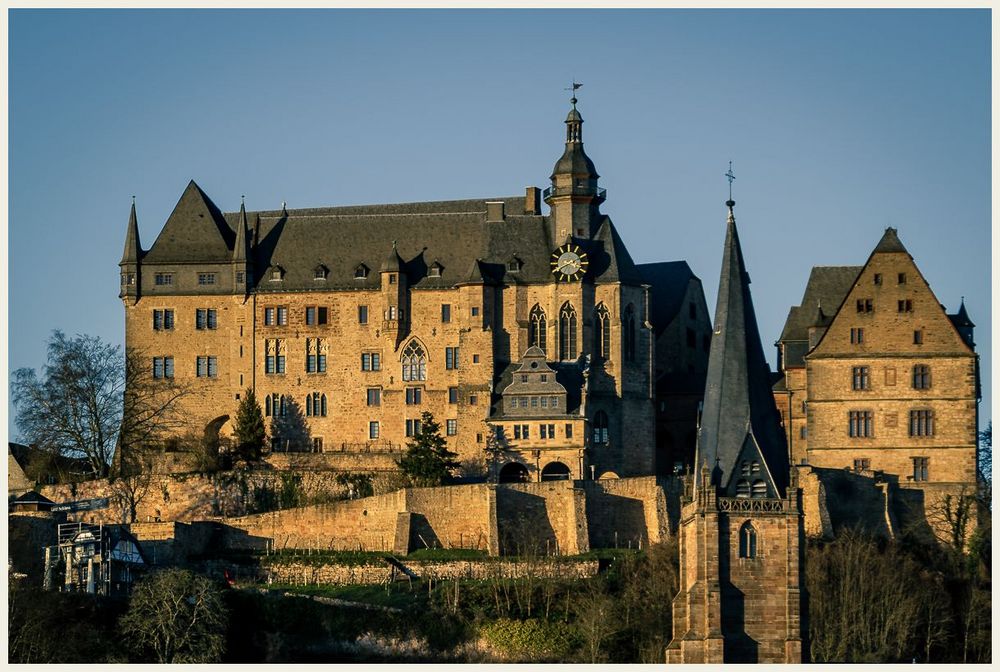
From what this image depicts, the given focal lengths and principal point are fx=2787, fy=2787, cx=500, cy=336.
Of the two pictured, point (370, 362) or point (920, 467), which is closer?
point (920, 467)

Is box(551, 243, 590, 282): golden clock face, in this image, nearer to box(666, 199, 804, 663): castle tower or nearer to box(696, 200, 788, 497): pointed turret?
box(696, 200, 788, 497): pointed turret

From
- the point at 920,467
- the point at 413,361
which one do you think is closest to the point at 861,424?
the point at 920,467

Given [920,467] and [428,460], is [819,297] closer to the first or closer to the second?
[920,467]

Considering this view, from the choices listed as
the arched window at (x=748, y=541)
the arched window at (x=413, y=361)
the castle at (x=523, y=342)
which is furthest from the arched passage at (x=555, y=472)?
the arched window at (x=748, y=541)

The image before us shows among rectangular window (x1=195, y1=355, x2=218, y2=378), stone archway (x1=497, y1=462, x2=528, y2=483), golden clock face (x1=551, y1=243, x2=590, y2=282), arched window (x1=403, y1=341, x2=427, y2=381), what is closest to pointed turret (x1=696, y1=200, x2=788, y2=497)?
stone archway (x1=497, y1=462, x2=528, y2=483)

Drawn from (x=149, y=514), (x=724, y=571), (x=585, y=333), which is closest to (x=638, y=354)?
(x=585, y=333)

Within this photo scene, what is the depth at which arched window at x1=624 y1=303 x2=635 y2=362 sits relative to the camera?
10156 centimetres

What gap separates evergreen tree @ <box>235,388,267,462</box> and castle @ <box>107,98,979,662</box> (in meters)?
0.91

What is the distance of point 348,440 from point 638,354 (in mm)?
11157

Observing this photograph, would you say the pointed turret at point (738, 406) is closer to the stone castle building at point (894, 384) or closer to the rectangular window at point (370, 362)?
the stone castle building at point (894, 384)

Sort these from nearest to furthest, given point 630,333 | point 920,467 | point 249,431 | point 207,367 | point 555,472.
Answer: point 920,467 → point 555,472 → point 249,431 → point 630,333 → point 207,367

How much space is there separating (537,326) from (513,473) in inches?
242

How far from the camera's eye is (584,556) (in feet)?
297

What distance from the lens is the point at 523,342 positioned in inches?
3994
